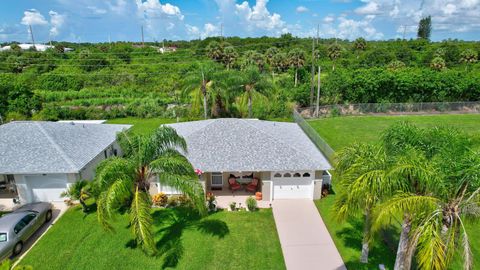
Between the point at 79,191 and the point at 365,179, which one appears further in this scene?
the point at 79,191

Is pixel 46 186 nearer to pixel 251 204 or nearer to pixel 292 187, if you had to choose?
pixel 251 204

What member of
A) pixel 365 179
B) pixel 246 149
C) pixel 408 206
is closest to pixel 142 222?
pixel 365 179

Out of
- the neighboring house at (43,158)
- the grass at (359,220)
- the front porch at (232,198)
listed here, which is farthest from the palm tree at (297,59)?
the neighboring house at (43,158)

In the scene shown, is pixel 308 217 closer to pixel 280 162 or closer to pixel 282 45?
pixel 280 162

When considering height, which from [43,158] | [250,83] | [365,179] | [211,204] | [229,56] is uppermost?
[229,56]

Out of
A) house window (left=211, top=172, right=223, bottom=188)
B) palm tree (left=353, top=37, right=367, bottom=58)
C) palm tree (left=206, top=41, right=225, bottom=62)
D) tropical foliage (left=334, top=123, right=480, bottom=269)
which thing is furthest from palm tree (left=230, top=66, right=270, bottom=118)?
palm tree (left=353, top=37, right=367, bottom=58)

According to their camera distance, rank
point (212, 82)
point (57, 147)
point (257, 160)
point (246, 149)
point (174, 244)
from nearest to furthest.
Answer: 1. point (174, 244)
2. point (257, 160)
3. point (57, 147)
4. point (246, 149)
5. point (212, 82)
